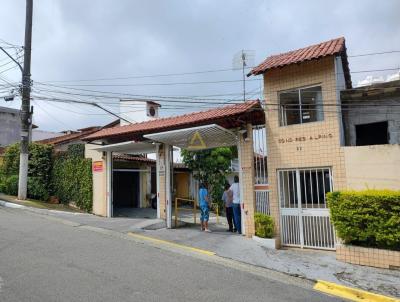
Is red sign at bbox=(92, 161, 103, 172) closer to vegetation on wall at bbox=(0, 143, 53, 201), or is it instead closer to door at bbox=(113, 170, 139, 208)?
vegetation on wall at bbox=(0, 143, 53, 201)

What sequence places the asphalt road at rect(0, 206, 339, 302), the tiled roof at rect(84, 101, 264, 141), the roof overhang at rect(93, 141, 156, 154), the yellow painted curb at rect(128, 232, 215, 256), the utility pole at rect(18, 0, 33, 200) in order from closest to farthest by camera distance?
the asphalt road at rect(0, 206, 339, 302), the yellow painted curb at rect(128, 232, 215, 256), the tiled roof at rect(84, 101, 264, 141), the roof overhang at rect(93, 141, 156, 154), the utility pole at rect(18, 0, 33, 200)

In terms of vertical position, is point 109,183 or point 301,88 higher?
point 301,88

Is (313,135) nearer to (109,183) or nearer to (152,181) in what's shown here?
(109,183)

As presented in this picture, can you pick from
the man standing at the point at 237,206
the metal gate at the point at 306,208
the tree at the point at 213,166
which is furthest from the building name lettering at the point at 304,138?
the tree at the point at 213,166

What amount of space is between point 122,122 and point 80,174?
9.96 metres

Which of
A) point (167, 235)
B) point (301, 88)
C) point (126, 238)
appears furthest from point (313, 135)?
point (126, 238)

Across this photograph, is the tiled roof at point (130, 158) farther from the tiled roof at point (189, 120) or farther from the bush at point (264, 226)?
the bush at point (264, 226)

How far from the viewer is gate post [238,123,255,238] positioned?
11687 millimetres

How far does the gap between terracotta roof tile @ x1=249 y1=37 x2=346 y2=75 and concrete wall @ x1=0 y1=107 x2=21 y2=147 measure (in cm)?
2582

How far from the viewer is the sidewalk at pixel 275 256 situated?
26.2 ft

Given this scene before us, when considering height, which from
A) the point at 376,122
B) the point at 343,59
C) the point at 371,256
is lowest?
the point at 371,256

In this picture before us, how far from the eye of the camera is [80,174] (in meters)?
17.2

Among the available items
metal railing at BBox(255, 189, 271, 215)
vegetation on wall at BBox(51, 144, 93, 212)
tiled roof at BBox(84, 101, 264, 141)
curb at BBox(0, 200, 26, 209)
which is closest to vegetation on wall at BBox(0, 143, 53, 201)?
vegetation on wall at BBox(51, 144, 93, 212)

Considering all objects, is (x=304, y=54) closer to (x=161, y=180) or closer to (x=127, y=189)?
(x=161, y=180)
